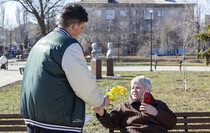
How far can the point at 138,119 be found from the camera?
10.1ft

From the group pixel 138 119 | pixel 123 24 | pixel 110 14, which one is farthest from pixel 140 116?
pixel 110 14

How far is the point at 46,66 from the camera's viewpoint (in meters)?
2.06

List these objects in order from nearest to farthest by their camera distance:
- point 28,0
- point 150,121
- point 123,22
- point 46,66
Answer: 1. point 46,66
2. point 150,121
3. point 28,0
4. point 123,22

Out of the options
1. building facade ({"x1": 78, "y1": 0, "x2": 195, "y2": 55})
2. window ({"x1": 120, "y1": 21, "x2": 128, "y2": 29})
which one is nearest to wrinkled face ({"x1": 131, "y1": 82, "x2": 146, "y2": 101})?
building facade ({"x1": 78, "y1": 0, "x2": 195, "y2": 55})

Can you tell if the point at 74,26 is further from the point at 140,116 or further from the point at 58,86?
the point at 140,116

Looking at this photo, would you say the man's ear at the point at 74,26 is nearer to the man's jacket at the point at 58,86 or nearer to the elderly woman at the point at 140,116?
the man's jacket at the point at 58,86

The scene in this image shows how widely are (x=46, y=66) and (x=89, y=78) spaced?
35 centimetres

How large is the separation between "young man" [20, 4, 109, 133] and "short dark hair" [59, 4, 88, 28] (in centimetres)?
14

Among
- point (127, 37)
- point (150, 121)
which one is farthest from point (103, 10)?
point (150, 121)

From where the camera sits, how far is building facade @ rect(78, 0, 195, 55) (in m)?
44.0

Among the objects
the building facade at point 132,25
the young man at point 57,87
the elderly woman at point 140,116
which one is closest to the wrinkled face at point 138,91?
the elderly woman at point 140,116

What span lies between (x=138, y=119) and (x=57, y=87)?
135 cm

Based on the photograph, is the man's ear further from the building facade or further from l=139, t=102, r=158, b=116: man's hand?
the building facade

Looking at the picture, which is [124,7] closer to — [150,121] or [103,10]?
[103,10]
